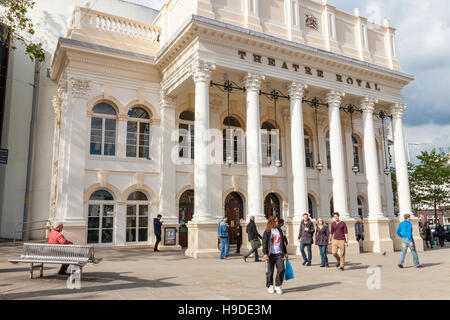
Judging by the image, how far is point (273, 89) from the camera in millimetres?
17703

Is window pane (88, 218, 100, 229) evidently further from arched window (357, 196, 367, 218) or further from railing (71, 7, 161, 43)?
arched window (357, 196, 367, 218)

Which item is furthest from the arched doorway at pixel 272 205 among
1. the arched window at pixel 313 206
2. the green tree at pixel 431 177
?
the green tree at pixel 431 177

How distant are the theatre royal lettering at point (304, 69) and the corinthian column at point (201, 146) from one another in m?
2.10

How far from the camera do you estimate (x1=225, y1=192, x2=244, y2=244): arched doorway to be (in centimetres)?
1894

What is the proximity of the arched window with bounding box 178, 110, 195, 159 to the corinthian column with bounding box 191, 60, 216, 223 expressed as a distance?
3855mm

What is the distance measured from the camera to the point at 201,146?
1426cm

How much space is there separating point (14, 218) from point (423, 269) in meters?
18.4

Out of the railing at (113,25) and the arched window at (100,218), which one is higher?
the railing at (113,25)

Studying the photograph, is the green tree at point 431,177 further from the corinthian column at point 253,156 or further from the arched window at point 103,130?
the arched window at point 103,130

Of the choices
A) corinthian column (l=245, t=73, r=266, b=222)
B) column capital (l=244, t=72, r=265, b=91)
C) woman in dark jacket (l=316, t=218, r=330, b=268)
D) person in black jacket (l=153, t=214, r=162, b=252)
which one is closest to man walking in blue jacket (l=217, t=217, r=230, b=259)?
corinthian column (l=245, t=73, r=266, b=222)

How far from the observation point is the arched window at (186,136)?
59.9 feet

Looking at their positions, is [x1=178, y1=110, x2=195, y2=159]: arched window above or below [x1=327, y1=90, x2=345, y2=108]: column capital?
below
